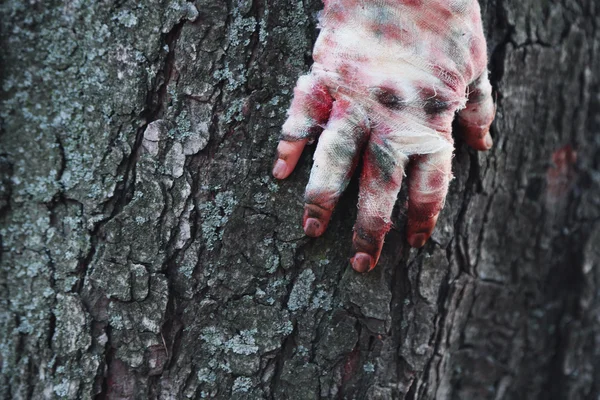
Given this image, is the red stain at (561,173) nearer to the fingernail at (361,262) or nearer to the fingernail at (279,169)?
the fingernail at (361,262)

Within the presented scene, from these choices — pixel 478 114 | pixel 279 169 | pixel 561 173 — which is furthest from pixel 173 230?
pixel 561 173

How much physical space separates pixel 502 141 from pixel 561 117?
353mm

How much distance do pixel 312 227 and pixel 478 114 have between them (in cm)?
55

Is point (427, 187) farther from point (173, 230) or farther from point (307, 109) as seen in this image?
point (173, 230)

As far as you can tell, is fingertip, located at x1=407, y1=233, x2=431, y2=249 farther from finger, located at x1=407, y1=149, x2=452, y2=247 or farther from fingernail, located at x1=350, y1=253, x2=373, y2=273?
fingernail, located at x1=350, y1=253, x2=373, y2=273

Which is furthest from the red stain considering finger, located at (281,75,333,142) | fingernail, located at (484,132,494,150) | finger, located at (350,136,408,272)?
finger, located at (281,75,333,142)

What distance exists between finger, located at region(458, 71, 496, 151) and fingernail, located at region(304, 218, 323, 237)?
1.61 ft

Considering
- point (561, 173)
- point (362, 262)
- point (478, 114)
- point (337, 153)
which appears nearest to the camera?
point (337, 153)

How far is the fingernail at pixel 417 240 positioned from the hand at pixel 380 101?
127mm

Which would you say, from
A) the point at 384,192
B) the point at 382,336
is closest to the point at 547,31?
the point at 384,192

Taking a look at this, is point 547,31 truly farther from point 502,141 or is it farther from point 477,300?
point 477,300

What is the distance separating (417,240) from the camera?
1.38 m

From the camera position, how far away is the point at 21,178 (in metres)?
1.38

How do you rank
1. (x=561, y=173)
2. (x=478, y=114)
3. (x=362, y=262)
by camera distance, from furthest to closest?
(x=561, y=173) < (x=478, y=114) < (x=362, y=262)
